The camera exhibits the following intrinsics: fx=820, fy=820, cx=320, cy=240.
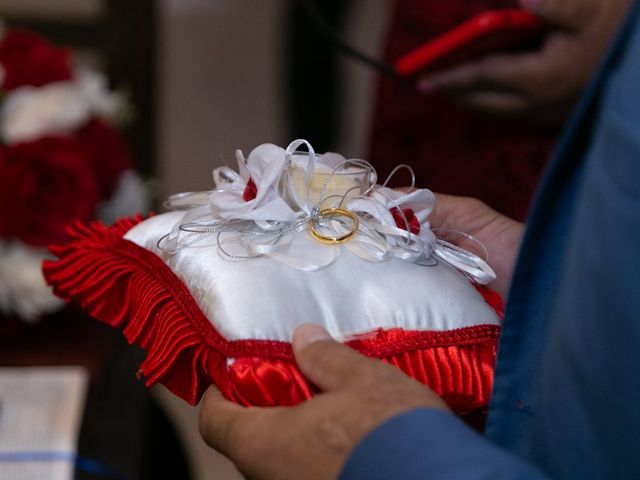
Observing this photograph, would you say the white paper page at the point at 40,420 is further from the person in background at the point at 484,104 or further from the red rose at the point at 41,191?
the person in background at the point at 484,104

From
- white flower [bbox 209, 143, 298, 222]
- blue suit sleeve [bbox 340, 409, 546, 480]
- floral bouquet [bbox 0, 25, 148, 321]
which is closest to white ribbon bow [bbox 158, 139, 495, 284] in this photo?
white flower [bbox 209, 143, 298, 222]

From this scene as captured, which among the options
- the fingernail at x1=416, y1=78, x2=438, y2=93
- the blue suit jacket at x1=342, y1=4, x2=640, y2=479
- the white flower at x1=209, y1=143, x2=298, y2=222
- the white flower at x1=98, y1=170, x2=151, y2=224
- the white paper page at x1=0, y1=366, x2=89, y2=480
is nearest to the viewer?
the blue suit jacket at x1=342, y1=4, x2=640, y2=479

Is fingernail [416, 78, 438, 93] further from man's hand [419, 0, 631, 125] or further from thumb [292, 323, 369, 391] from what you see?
thumb [292, 323, 369, 391]

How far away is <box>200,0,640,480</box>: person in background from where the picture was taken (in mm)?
298

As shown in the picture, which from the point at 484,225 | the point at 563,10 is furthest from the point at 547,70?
the point at 484,225

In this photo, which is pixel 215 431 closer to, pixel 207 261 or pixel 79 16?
pixel 207 261

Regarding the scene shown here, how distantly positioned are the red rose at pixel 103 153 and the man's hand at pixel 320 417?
571 millimetres

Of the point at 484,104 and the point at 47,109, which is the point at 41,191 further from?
the point at 484,104

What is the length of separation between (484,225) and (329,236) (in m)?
0.09

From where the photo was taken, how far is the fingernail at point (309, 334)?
0.39 m

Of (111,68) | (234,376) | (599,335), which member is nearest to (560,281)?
(599,335)

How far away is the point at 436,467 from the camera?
Answer: 1.03ft

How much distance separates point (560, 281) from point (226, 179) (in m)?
0.20

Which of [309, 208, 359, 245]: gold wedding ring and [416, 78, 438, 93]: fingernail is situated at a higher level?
[309, 208, 359, 245]: gold wedding ring
